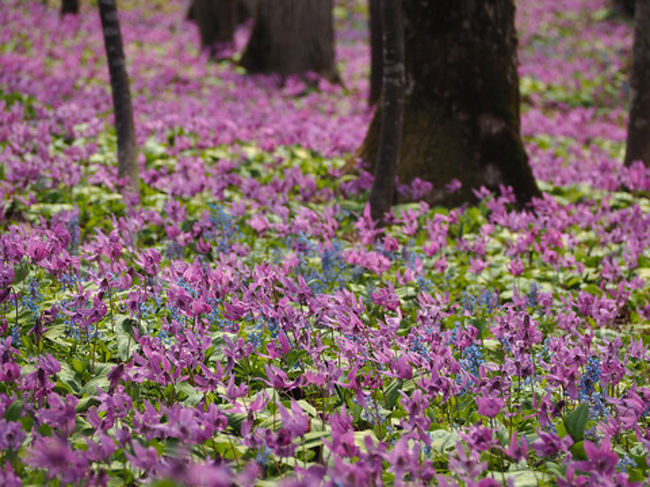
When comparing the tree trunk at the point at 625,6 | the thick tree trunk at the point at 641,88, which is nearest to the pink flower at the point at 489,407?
the thick tree trunk at the point at 641,88

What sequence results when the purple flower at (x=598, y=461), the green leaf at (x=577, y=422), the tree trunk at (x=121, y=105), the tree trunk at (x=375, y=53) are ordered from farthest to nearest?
the tree trunk at (x=375, y=53)
the tree trunk at (x=121, y=105)
the green leaf at (x=577, y=422)
the purple flower at (x=598, y=461)

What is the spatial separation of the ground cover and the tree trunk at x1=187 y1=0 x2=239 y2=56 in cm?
487

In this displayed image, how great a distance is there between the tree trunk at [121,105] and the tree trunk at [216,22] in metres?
9.98

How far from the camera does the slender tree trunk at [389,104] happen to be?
17.5ft

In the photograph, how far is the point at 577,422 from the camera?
2600 mm

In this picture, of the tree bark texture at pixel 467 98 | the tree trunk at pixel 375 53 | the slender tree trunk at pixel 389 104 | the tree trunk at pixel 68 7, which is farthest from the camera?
the tree trunk at pixel 68 7

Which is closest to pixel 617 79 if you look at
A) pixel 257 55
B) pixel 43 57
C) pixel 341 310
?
pixel 257 55

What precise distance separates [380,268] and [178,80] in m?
9.89

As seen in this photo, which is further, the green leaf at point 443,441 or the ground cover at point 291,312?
the green leaf at point 443,441

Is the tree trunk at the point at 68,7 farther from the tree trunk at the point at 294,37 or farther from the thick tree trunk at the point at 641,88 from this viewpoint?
the thick tree trunk at the point at 641,88

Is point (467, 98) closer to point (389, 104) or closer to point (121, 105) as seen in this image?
point (389, 104)

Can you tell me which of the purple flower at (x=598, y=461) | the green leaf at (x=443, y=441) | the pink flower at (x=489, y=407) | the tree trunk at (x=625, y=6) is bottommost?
the green leaf at (x=443, y=441)

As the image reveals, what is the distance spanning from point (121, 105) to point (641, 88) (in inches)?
244

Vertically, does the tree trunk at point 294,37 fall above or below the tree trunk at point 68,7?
below
